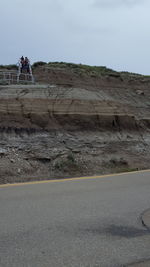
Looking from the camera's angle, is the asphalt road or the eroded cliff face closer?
the asphalt road

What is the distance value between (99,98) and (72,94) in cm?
149

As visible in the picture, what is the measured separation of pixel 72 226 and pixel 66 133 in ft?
27.2

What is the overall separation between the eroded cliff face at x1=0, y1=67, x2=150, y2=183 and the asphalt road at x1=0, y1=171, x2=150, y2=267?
109 inches

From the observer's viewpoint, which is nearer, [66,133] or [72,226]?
[72,226]

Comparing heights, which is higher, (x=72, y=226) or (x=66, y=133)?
(x=66, y=133)

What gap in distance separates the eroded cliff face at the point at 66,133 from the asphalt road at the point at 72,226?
276 cm

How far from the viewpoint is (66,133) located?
13094mm

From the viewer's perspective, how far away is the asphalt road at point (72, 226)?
385cm

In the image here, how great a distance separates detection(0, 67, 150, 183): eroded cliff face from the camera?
1087 cm

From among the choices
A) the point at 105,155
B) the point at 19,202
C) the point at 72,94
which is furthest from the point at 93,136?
the point at 19,202

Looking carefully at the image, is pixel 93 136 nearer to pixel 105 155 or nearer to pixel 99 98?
pixel 105 155

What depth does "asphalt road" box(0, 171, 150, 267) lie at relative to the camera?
3.85 metres

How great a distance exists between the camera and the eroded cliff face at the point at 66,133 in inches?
428

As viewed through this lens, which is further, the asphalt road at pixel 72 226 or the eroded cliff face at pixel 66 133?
the eroded cliff face at pixel 66 133
